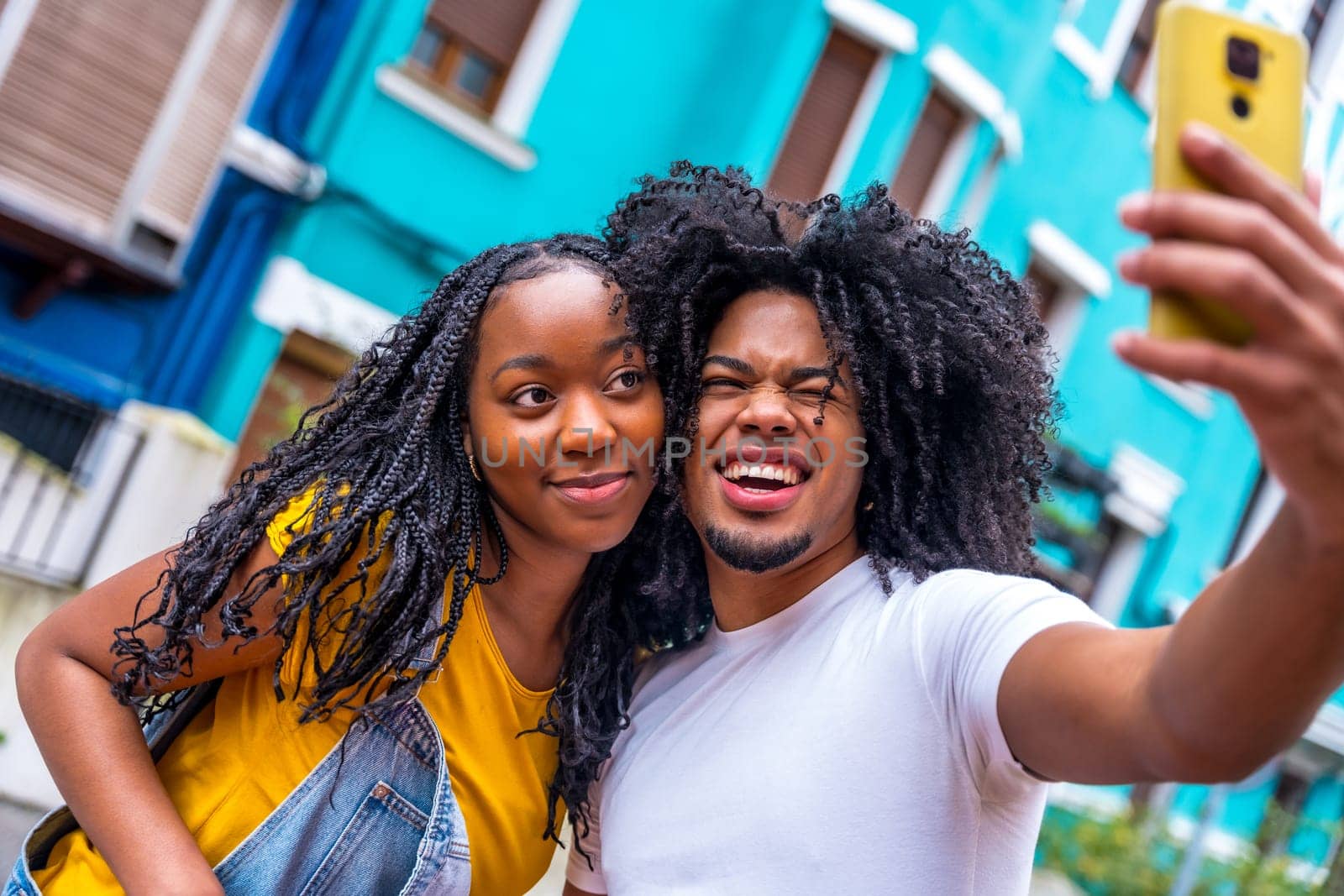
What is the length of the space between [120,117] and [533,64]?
2.65m

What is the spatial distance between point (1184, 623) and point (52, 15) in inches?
289

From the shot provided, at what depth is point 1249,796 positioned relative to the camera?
1391 cm

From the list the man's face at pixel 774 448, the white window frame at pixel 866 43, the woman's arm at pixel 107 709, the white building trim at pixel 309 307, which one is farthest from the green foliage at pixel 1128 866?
the woman's arm at pixel 107 709

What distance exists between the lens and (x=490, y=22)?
8094mm

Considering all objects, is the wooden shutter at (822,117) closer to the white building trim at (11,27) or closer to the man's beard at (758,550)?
the white building trim at (11,27)

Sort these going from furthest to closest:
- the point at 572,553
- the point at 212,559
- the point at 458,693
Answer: the point at 572,553
the point at 458,693
the point at 212,559

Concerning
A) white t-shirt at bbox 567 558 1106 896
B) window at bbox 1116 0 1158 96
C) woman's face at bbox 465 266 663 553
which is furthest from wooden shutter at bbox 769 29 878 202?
white t-shirt at bbox 567 558 1106 896

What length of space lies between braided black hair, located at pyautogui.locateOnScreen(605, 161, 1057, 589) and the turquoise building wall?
5.40 m

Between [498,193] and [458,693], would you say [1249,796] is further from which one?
[458,693]

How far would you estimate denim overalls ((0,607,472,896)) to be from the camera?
2314mm

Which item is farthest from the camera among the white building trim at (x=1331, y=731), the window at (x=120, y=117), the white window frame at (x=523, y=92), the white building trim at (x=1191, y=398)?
the white building trim at (x=1331, y=731)

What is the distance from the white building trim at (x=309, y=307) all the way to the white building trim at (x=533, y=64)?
62.7 inches

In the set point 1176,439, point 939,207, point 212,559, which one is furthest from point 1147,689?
point 1176,439

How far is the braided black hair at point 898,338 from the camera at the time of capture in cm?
266
